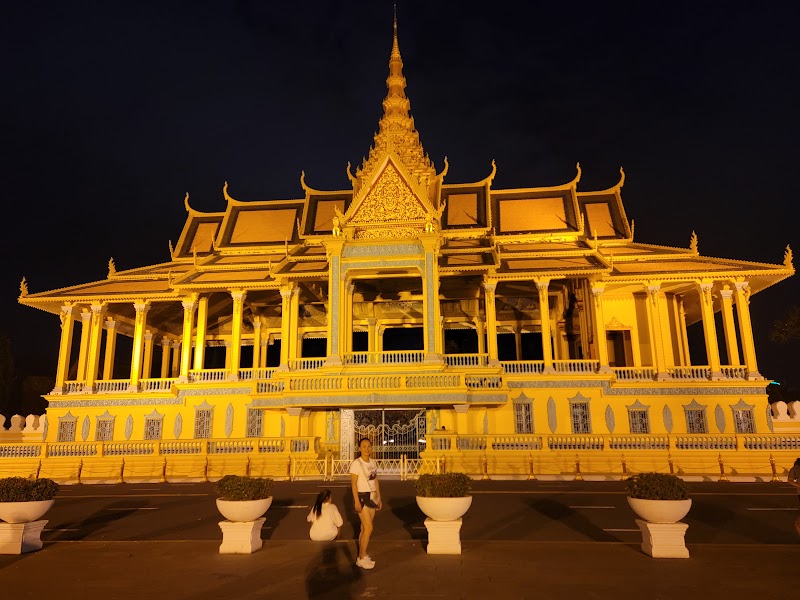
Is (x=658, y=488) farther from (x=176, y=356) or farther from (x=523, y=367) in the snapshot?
(x=176, y=356)

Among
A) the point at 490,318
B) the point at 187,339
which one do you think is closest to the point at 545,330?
the point at 490,318

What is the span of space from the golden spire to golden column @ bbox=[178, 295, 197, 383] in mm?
10373

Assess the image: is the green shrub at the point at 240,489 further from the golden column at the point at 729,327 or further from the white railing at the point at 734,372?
the golden column at the point at 729,327

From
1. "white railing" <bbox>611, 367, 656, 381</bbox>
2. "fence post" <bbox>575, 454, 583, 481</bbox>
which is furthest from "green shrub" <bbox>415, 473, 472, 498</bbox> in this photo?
"white railing" <bbox>611, 367, 656, 381</bbox>

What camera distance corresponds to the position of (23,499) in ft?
32.9

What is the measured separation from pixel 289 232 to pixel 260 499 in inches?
1041

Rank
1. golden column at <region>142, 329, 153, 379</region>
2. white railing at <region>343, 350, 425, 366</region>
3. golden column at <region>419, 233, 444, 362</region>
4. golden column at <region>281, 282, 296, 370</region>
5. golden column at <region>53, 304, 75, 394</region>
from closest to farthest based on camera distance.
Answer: golden column at <region>419, 233, 444, 362</region> → white railing at <region>343, 350, 425, 366</region> → golden column at <region>281, 282, 296, 370</region> → golden column at <region>53, 304, 75, 394</region> → golden column at <region>142, 329, 153, 379</region>

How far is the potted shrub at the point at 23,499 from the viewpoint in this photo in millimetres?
9891

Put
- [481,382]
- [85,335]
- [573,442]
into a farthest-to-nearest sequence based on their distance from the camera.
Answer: [85,335] → [481,382] → [573,442]

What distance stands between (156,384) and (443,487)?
74.3 ft

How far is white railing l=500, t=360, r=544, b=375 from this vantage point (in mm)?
26203

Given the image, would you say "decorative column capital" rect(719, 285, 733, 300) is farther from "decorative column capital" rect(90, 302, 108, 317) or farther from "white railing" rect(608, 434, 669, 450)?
"decorative column capital" rect(90, 302, 108, 317)

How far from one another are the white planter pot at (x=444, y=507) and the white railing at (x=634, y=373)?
18.8 meters

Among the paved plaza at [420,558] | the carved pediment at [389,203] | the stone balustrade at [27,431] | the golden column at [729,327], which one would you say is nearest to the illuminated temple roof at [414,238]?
the carved pediment at [389,203]
